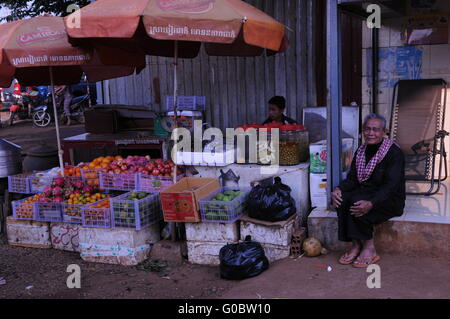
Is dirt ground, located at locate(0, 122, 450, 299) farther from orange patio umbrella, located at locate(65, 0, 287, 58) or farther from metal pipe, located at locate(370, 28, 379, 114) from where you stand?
metal pipe, located at locate(370, 28, 379, 114)

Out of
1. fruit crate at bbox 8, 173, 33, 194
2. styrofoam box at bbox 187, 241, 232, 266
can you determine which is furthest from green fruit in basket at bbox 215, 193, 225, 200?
fruit crate at bbox 8, 173, 33, 194

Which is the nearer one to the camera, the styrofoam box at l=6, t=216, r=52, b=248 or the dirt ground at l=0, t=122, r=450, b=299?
the dirt ground at l=0, t=122, r=450, b=299

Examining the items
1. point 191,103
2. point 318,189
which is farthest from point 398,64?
point 191,103

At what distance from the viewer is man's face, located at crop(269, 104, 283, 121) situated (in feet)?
21.5

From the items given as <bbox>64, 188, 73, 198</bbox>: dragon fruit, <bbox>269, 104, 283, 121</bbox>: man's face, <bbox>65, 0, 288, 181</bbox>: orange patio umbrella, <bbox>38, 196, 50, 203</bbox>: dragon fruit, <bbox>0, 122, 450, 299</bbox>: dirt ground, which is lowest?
<bbox>0, 122, 450, 299</bbox>: dirt ground

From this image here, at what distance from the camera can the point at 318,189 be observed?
5.54 metres

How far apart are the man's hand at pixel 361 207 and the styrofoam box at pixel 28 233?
383cm

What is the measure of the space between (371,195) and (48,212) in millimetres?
3840

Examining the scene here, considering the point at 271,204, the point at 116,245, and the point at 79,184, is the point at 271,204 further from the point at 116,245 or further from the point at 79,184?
the point at 79,184

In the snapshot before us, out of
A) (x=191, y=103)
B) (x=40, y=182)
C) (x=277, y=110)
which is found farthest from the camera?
(x=191, y=103)

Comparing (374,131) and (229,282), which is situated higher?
(374,131)

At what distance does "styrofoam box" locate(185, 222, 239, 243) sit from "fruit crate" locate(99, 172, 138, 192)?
108 centimetres

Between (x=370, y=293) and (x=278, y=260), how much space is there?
1.23 metres
